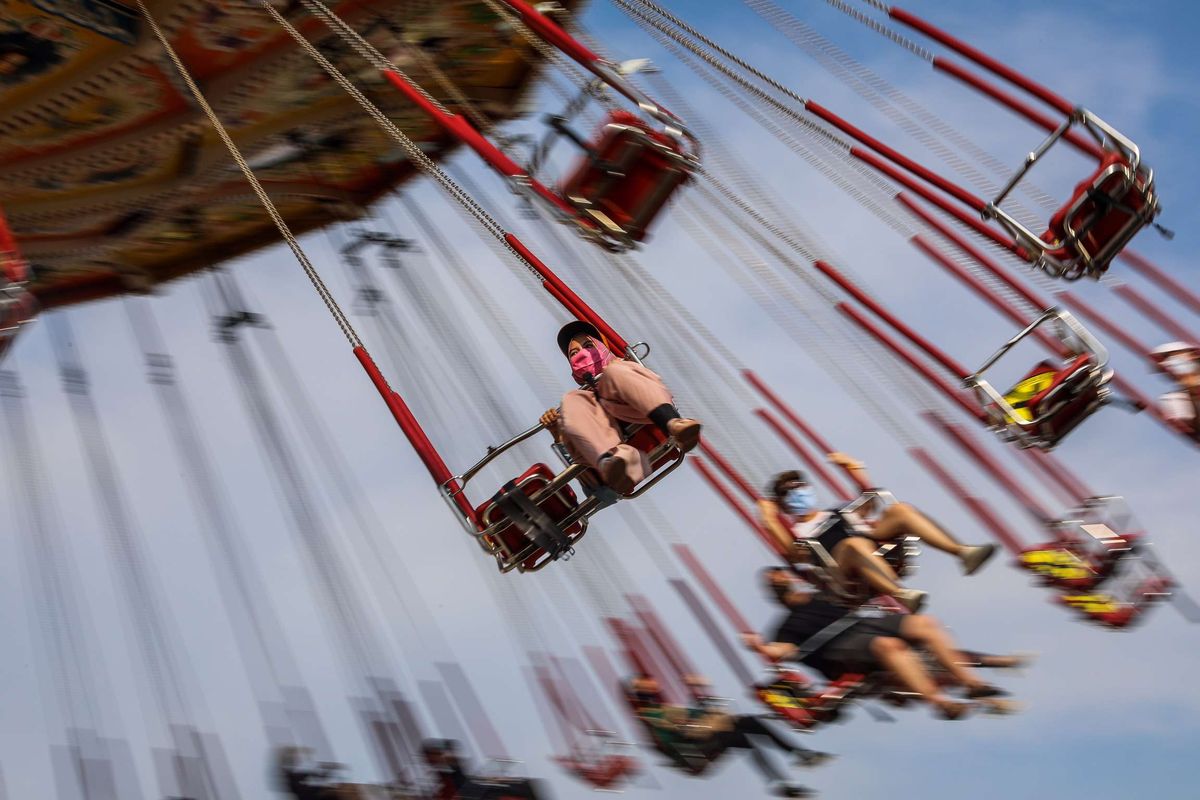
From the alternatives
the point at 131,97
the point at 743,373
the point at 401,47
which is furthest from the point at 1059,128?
the point at 131,97

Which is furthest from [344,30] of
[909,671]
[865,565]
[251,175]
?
[909,671]

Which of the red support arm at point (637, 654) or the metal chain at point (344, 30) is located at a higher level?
the metal chain at point (344, 30)

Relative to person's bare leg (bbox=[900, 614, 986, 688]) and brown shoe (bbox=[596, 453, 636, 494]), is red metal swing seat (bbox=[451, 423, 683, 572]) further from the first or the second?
person's bare leg (bbox=[900, 614, 986, 688])

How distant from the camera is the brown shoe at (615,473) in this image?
24.5 feet

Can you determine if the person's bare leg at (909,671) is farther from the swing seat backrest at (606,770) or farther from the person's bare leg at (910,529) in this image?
A: the swing seat backrest at (606,770)

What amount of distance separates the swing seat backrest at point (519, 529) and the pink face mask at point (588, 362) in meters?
0.48

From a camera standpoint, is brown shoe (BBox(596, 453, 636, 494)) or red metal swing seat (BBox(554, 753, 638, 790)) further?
red metal swing seat (BBox(554, 753, 638, 790))

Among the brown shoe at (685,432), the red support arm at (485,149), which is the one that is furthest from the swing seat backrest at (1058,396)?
the red support arm at (485,149)

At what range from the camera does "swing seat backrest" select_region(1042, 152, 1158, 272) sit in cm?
856

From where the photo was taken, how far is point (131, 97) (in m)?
10.6

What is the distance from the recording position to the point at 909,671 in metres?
7.92

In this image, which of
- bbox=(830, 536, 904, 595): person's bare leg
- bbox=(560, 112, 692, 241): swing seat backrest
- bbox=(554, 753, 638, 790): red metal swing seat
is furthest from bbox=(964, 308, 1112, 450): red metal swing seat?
bbox=(554, 753, 638, 790): red metal swing seat

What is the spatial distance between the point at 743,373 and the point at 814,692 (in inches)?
112

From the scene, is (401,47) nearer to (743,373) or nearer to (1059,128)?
(743,373)
